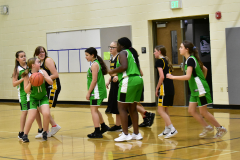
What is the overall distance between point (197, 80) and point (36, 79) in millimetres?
2138

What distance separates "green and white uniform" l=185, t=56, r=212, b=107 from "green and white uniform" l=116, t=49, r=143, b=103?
702 mm

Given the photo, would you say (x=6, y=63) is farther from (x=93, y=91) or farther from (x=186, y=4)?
(x=93, y=91)

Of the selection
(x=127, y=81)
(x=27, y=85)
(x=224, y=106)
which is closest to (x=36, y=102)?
(x=27, y=85)

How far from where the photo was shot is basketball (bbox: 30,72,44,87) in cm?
518

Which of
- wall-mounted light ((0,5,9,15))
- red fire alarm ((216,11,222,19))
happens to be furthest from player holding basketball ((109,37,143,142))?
wall-mounted light ((0,5,9,15))

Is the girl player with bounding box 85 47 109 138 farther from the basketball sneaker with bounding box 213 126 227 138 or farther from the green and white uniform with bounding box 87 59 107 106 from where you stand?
A: the basketball sneaker with bounding box 213 126 227 138

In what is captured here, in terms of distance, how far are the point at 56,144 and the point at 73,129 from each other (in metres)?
1.29

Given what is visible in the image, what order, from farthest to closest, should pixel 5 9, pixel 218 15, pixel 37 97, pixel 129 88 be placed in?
1. pixel 5 9
2. pixel 218 15
3. pixel 37 97
4. pixel 129 88

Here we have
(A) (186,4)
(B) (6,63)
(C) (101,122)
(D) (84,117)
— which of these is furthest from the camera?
(B) (6,63)

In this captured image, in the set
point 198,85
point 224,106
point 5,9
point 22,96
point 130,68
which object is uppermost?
point 5,9

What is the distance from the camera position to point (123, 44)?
5.11 m

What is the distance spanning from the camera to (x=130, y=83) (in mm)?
4902

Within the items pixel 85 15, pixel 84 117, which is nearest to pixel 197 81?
pixel 84 117

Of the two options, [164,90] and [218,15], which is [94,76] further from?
[218,15]
